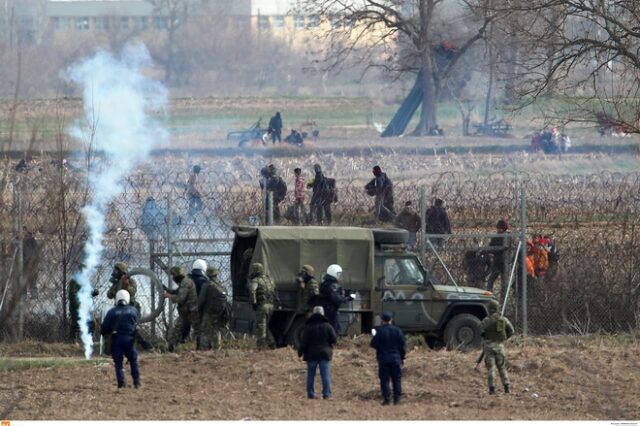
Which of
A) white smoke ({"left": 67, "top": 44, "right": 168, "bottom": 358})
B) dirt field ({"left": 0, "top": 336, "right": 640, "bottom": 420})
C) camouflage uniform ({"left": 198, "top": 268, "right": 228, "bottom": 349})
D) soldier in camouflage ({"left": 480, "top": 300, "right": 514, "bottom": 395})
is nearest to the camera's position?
dirt field ({"left": 0, "top": 336, "right": 640, "bottom": 420})

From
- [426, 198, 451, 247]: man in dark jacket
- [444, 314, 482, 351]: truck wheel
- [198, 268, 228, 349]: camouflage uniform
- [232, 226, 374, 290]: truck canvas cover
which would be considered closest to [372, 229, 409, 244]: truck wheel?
[232, 226, 374, 290]: truck canvas cover

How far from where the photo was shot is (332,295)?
17.7m

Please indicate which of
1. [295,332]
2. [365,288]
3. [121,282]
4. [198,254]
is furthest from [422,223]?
[121,282]

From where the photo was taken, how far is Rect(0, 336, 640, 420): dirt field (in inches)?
556

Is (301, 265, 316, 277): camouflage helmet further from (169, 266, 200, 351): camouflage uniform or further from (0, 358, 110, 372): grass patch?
(0, 358, 110, 372): grass patch

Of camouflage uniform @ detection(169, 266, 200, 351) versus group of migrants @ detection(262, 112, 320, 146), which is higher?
group of migrants @ detection(262, 112, 320, 146)

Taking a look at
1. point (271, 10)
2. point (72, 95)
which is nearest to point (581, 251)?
point (72, 95)

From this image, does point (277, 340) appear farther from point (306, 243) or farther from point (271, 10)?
point (271, 10)

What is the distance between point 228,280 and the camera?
805 inches

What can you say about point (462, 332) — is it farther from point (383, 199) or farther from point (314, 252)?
point (383, 199)

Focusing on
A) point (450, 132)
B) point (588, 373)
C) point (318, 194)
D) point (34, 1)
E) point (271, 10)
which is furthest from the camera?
point (271, 10)

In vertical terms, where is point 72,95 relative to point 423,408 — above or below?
above

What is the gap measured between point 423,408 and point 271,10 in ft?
207

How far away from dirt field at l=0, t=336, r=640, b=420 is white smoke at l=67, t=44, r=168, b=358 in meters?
1.93
